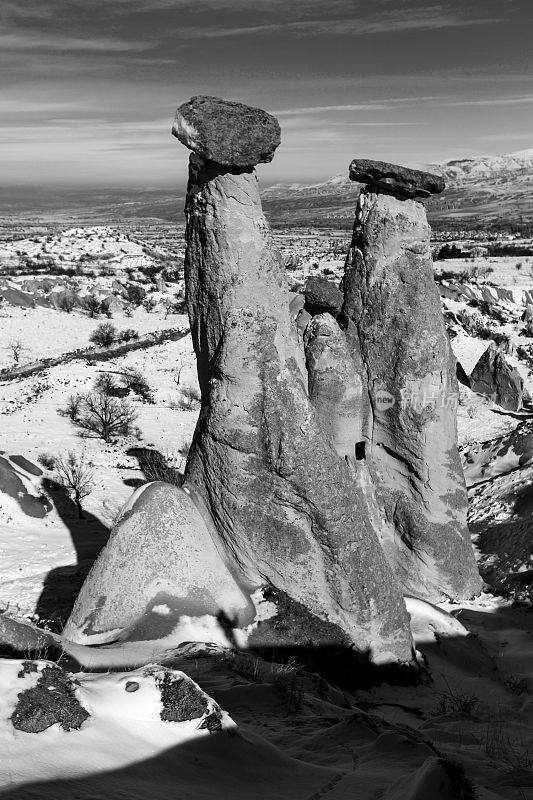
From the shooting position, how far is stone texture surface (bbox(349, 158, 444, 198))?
28.1ft

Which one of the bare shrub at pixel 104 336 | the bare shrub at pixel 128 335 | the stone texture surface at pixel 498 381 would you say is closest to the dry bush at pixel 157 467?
the stone texture surface at pixel 498 381

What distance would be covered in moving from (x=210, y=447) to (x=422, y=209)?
A: 4607 millimetres

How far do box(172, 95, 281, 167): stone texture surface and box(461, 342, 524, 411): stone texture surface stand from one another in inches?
665

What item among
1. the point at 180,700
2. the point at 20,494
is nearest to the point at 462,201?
the point at 20,494

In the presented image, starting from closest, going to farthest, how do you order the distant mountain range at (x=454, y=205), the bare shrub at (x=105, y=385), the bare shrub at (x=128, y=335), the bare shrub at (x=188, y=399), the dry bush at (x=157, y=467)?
the dry bush at (x=157, y=467) → the bare shrub at (x=105, y=385) → the bare shrub at (x=188, y=399) → the bare shrub at (x=128, y=335) → the distant mountain range at (x=454, y=205)

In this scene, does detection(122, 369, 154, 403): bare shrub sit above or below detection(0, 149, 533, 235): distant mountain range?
below

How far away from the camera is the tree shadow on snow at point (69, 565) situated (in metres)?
9.30

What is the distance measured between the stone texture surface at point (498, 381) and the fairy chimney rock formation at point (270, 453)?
1543cm

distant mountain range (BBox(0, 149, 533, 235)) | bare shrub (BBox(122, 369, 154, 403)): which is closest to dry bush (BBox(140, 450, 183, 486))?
bare shrub (BBox(122, 369, 154, 403))

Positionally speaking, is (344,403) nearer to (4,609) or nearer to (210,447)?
(210,447)

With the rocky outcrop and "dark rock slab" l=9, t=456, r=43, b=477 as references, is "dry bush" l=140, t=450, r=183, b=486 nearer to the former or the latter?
"dark rock slab" l=9, t=456, r=43, b=477

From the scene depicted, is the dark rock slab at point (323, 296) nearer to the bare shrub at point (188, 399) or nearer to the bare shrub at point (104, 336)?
the bare shrub at point (188, 399)

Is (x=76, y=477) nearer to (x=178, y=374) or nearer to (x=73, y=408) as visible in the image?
(x=73, y=408)

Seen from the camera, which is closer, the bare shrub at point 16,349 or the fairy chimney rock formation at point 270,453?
the fairy chimney rock formation at point 270,453
